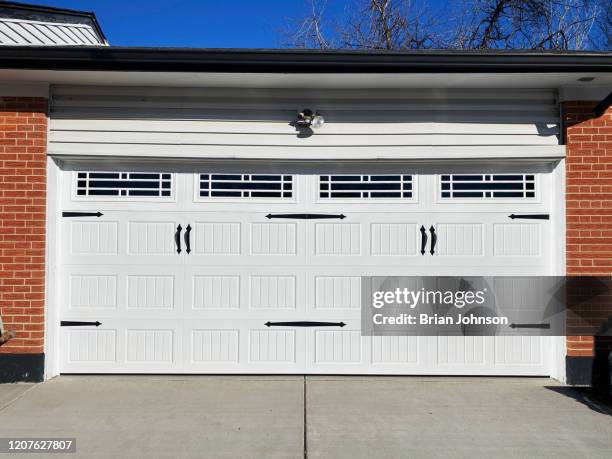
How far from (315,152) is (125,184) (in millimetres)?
1980

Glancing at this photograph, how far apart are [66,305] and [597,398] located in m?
5.21

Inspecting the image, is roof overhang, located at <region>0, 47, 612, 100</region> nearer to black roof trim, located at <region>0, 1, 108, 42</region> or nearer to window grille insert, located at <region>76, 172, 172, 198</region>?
window grille insert, located at <region>76, 172, 172, 198</region>

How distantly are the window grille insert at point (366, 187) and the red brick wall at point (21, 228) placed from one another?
2846 mm

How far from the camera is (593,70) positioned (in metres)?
5.00

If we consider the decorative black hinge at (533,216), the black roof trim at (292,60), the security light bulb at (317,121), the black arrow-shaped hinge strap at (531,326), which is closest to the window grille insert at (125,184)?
the black roof trim at (292,60)

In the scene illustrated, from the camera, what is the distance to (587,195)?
18.0 ft

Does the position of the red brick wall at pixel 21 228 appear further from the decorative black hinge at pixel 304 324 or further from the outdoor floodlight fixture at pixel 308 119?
the outdoor floodlight fixture at pixel 308 119

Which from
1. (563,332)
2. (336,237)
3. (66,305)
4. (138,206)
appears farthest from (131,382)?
(563,332)

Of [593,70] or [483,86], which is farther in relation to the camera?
[483,86]

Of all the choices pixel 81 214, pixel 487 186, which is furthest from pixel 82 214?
pixel 487 186

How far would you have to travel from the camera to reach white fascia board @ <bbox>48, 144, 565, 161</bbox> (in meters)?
5.51

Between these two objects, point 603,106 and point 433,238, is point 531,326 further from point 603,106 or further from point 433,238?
point 603,106

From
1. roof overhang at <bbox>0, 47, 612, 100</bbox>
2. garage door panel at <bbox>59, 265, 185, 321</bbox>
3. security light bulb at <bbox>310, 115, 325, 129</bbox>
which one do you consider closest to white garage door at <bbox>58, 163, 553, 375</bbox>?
garage door panel at <bbox>59, 265, 185, 321</bbox>

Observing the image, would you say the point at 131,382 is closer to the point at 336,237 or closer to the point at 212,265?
the point at 212,265
